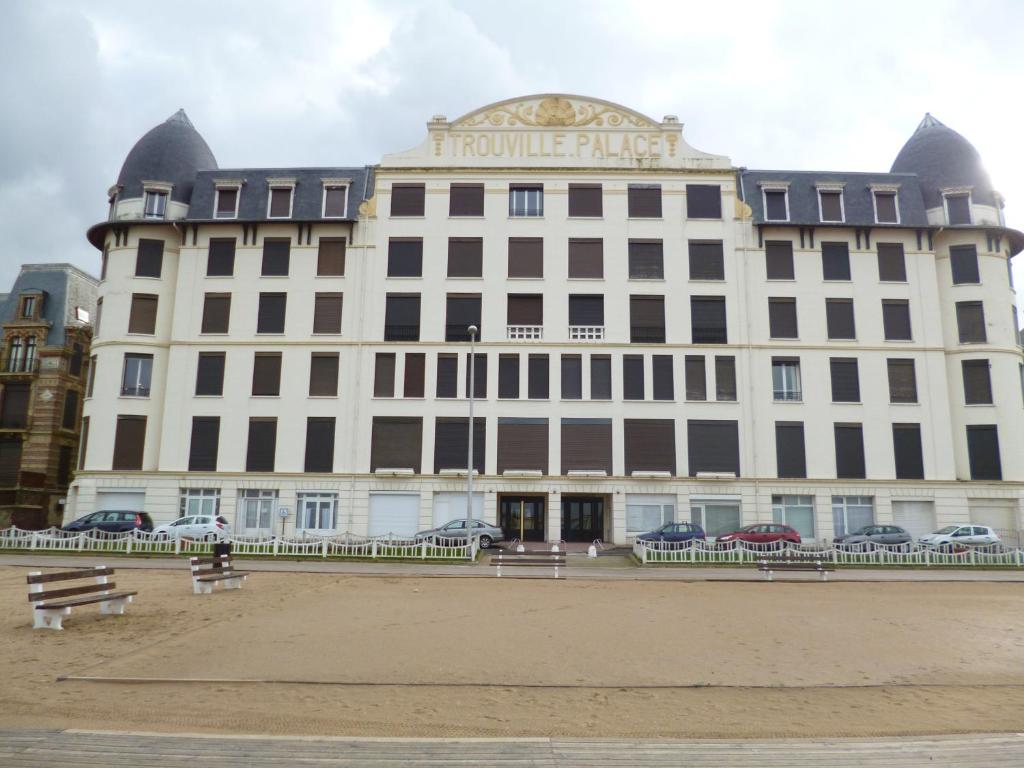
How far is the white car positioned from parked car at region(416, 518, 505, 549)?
17731mm

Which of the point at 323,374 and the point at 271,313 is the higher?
the point at 271,313

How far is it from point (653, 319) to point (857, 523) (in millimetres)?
13424

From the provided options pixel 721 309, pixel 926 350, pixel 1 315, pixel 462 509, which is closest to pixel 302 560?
pixel 462 509

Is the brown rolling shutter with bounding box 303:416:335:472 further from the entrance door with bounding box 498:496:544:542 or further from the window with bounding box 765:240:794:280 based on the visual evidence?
the window with bounding box 765:240:794:280

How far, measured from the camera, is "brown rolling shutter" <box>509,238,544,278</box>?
119 feet

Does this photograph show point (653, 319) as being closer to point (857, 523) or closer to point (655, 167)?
point (655, 167)

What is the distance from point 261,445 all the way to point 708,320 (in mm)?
22541

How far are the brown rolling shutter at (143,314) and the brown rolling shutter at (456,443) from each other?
15171mm

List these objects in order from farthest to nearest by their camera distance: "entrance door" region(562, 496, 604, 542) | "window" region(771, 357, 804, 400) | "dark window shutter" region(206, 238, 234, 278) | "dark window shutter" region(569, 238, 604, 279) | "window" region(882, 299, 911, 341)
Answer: "dark window shutter" region(206, 238, 234, 278) → "dark window shutter" region(569, 238, 604, 279) → "window" region(882, 299, 911, 341) → "window" region(771, 357, 804, 400) → "entrance door" region(562, 496, 604, 542)

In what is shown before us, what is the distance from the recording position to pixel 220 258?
3669 cm

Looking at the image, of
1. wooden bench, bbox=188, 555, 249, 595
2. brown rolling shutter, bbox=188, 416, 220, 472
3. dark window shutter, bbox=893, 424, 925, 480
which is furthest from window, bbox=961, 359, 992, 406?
brown rolling shutter, bbox=188, 416, 220, 472

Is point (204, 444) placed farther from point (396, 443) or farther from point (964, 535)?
point (964, 535)

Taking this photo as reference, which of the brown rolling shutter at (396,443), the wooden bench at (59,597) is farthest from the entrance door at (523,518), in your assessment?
the wooden bench at (59,597)

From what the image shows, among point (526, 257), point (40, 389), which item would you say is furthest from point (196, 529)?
point (40, 389)
